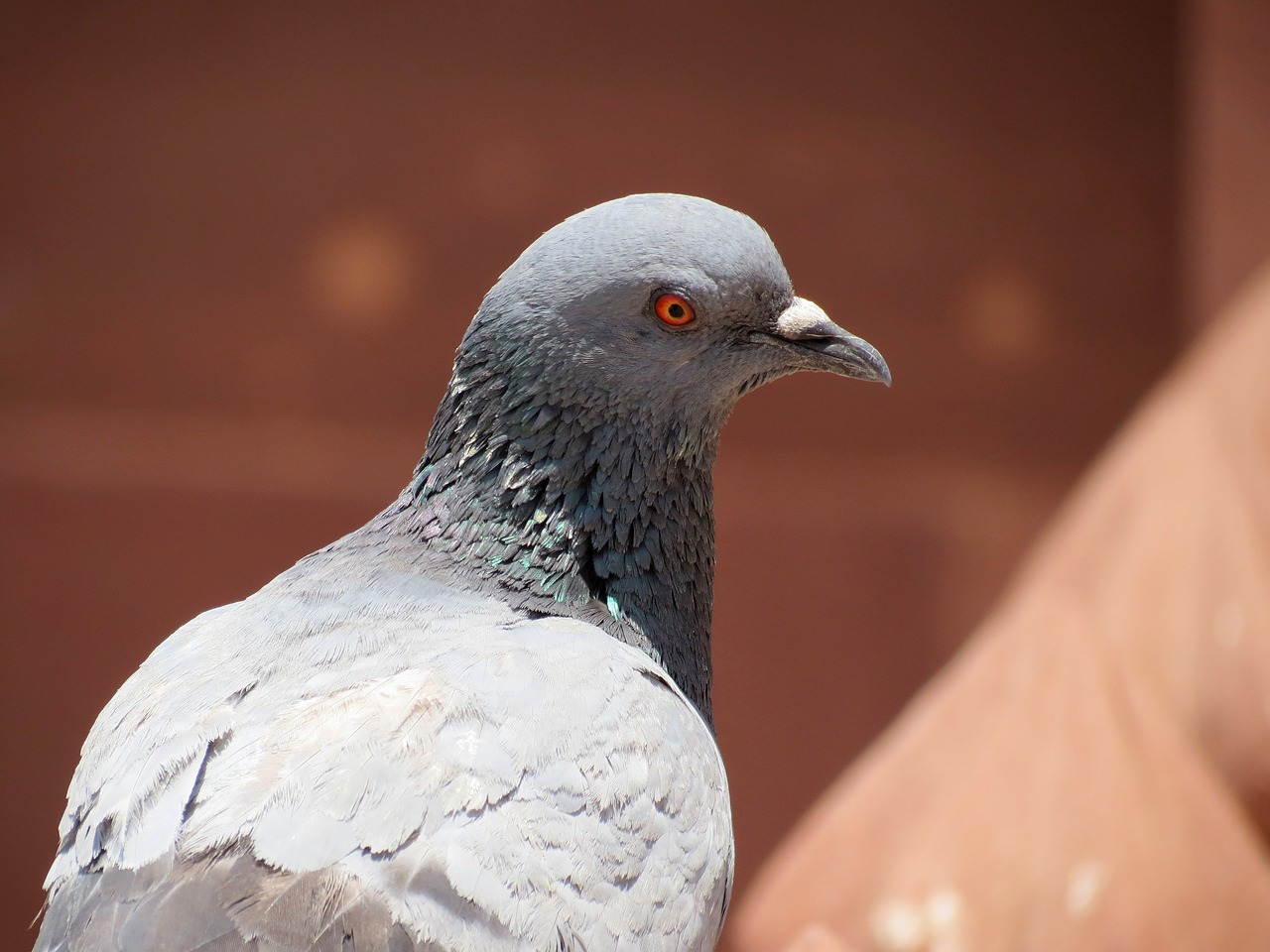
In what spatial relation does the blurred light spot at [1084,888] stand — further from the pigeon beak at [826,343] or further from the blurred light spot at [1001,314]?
the blurred light spot at [1001,314]

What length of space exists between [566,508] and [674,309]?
41 cm

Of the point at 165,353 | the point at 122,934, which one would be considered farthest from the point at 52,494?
the point at 122,934

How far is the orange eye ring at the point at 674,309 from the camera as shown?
7.39 ft

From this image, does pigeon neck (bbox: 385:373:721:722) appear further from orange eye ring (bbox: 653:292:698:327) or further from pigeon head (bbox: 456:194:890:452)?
orange eye ring (bbox: 653:292:698:327)

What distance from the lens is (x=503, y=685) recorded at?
195 centimetres

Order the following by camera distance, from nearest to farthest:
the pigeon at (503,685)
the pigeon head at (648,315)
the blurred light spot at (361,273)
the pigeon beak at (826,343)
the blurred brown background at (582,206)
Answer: the pigeon at (503,685), the pigeon head at (648,315), the pigeon beak at (826,343), the blurred brown background at (582,206), the blurred light spot at (361,273)

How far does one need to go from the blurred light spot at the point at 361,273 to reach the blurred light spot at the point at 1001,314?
2587 mm

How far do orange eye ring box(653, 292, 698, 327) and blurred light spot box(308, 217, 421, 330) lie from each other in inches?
137

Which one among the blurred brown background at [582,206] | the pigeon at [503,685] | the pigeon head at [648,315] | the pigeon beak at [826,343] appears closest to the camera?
the pigeon at [503,685]

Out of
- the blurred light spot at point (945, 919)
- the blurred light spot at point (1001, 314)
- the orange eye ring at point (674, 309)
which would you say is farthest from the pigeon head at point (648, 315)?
the blurred light spot at point (1001, 314)

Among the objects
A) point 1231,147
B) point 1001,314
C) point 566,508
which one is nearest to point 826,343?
point 566,508

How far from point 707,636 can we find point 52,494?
12.4 ft

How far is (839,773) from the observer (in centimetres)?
593

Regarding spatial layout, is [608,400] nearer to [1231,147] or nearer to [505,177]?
[505,177]
